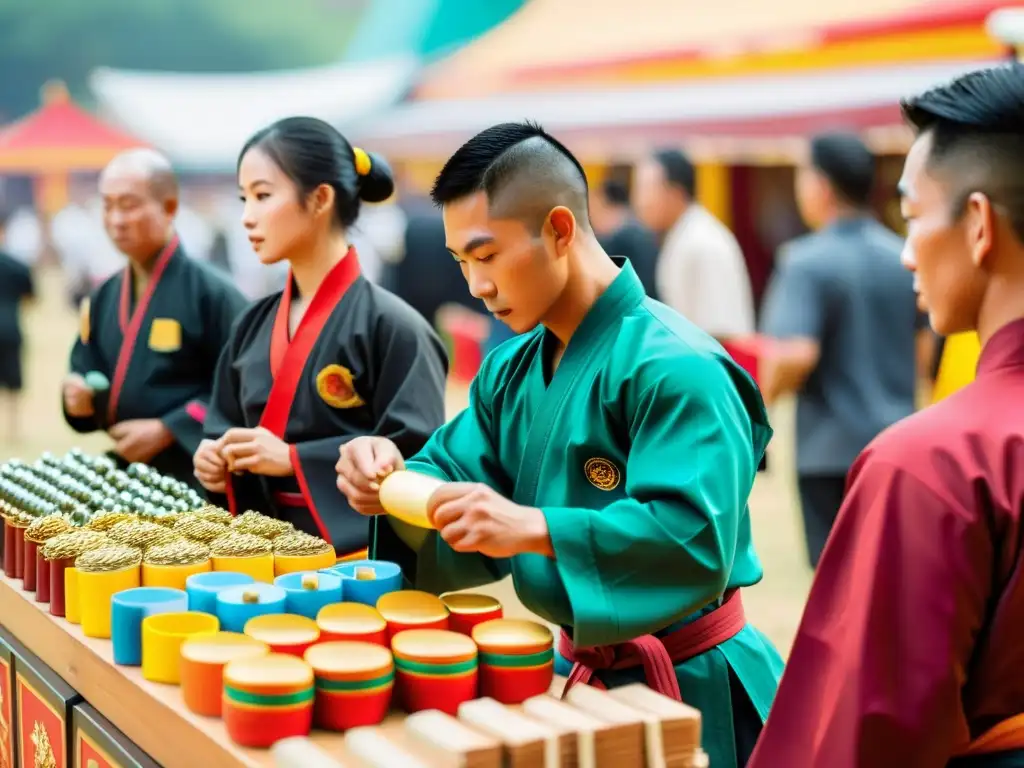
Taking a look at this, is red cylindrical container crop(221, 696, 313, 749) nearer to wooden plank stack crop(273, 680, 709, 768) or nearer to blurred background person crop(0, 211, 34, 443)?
wooden plank stack crop(273, 680, 709, 768)

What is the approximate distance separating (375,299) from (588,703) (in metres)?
1.66

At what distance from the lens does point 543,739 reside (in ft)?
5.47

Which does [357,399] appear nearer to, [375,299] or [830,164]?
[375,299]

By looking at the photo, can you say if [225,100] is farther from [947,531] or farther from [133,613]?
[947,531]

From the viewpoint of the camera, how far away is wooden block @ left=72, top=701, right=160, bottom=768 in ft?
7.13

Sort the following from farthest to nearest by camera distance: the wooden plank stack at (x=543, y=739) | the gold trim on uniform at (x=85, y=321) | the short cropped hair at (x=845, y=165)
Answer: the short cropped hair at (x=845, y=165), the gold trim on uniform at (x=85, y=321), the wooden plank stack at (x=543, y=739)

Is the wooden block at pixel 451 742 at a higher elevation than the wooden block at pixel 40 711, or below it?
higher

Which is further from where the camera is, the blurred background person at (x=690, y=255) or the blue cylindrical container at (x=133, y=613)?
the blurred background person at (x=690, y=255)

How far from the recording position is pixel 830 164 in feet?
17.0

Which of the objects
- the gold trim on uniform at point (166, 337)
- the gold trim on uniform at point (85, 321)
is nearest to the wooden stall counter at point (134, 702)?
the gold trim on uniform at point (166, 337)

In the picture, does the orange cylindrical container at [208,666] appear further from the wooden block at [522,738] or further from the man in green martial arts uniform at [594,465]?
the wooden block at [522,738]

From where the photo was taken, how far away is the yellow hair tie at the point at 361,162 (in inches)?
133

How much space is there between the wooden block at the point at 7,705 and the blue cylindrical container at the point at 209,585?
2.34 ft

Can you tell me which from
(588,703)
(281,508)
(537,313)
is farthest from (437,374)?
(588,703)
